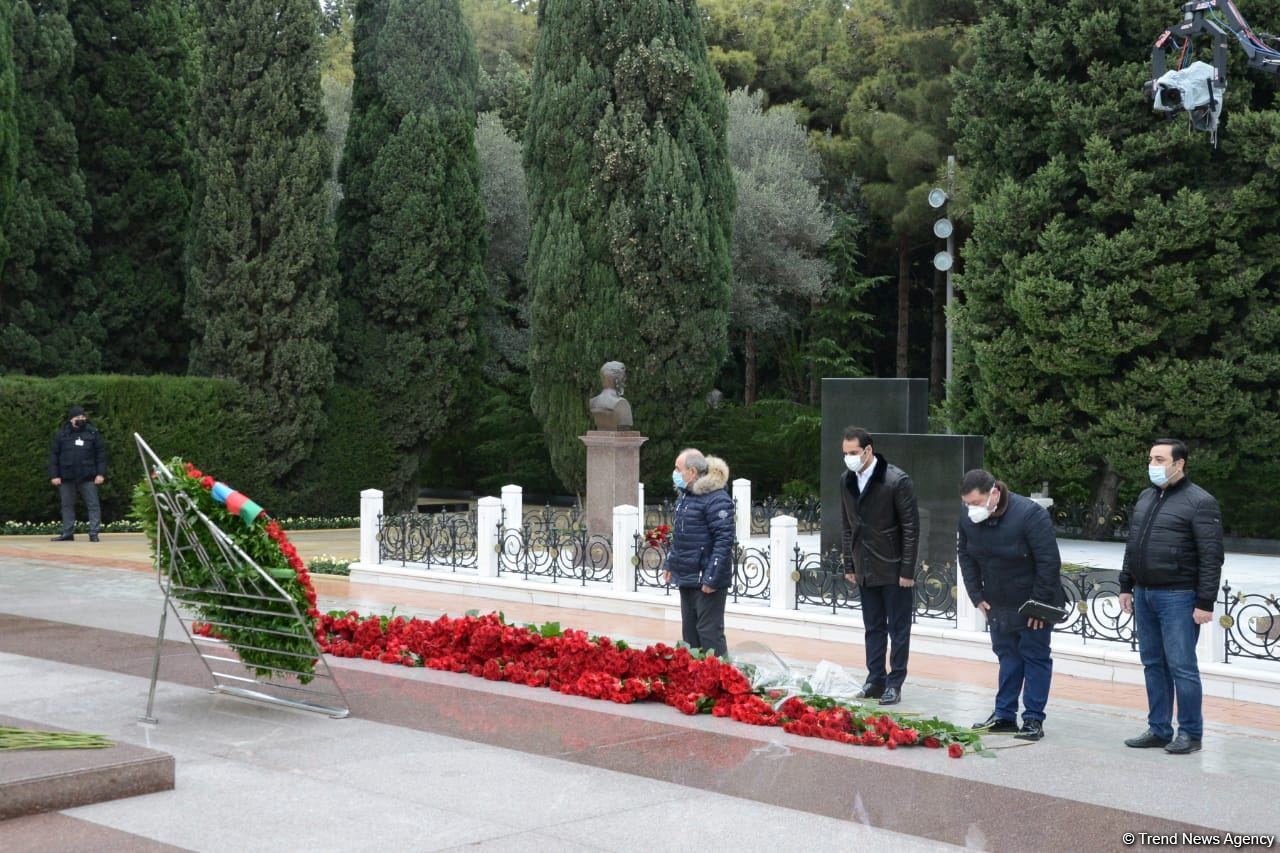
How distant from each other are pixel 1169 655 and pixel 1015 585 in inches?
35.2

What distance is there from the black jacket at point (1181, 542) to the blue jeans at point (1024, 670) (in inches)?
27.7

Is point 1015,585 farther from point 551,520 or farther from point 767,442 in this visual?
point 767,442

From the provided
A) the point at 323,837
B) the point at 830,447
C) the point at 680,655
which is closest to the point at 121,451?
the point at 830,447

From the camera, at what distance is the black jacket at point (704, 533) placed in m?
9.16

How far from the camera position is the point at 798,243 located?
3055 centimetres

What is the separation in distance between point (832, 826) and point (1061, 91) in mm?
15807

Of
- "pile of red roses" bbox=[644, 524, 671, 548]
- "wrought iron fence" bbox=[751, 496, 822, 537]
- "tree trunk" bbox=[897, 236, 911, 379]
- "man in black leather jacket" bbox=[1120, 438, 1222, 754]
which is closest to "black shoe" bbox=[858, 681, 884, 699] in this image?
"man in black leather jacket" bbox=[1120, 438, 1222, 754]

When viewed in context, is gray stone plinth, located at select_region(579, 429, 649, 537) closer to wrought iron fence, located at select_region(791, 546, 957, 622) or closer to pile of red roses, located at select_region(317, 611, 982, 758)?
wrought iron fence, located at select_region(791, 546, 957, 622)

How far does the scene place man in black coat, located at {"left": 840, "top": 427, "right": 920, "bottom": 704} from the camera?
8.85m

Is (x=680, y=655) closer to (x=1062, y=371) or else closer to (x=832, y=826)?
(x=832, y=826)

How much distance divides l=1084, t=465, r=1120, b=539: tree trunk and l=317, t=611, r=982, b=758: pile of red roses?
12.3m

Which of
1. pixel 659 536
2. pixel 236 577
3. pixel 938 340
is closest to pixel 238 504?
pixel 236 577

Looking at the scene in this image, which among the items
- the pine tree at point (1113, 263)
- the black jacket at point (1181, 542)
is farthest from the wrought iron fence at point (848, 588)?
the pine tree at point (1113, 263)

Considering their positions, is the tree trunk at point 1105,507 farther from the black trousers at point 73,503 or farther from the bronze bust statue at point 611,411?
the black trousers at point 73,503
